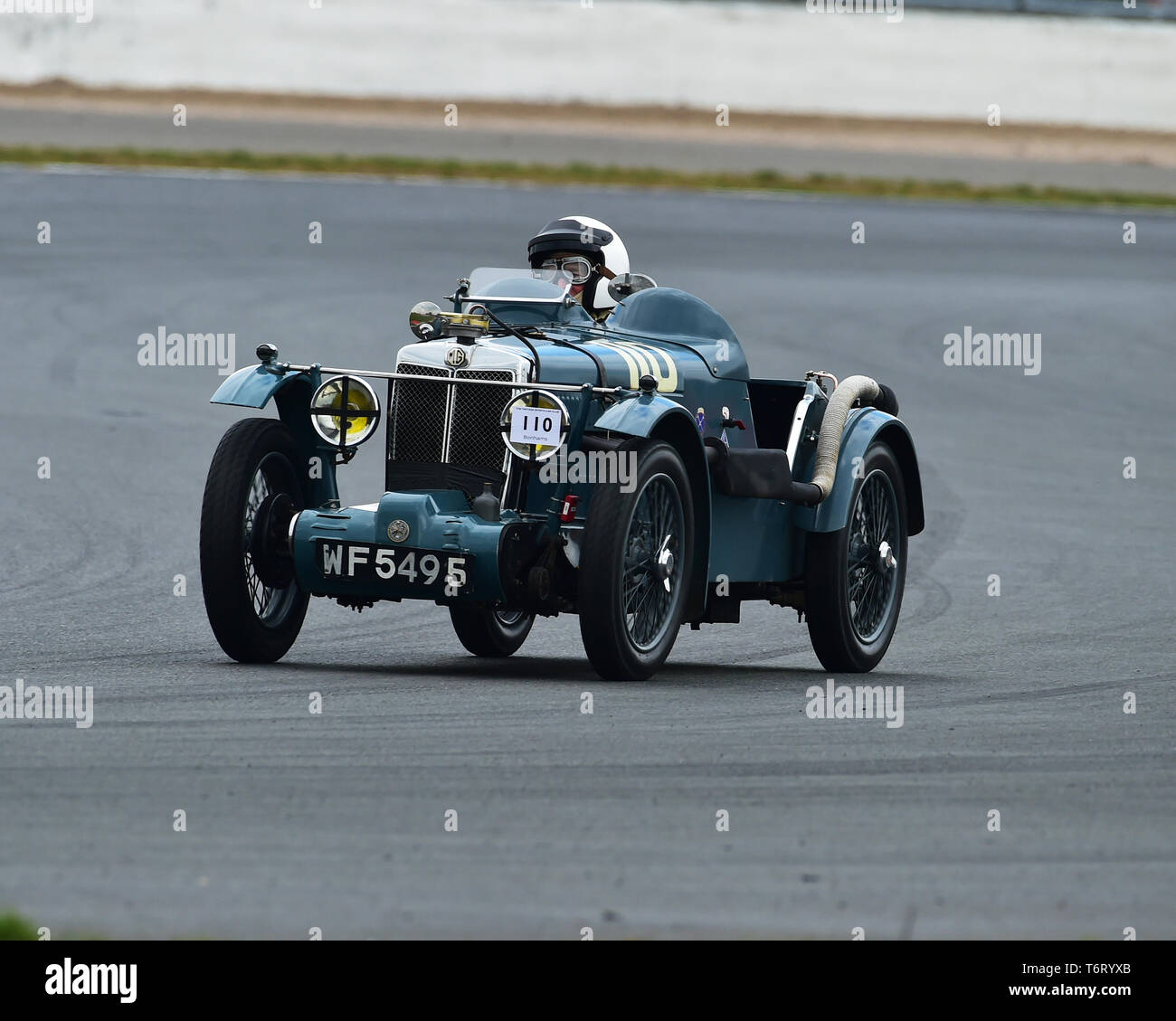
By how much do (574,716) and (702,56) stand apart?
121ft

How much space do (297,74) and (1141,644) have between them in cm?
3317

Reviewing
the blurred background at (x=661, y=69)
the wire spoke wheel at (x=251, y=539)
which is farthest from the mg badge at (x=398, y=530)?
the blurred background at (x=661, y=69)

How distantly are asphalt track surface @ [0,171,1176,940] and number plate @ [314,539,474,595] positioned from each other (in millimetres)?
436

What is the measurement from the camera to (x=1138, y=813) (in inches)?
287

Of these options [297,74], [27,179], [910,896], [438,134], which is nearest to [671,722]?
[910,896]

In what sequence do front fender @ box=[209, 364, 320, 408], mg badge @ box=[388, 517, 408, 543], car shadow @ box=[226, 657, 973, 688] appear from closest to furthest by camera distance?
mg badge @ box=[388, 517, 408, 543]
front fender @ box=[209, 364, 320, 408]
car shadow @ box=[226, 657, 973, 688]

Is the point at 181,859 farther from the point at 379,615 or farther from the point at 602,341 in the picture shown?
the point at 379,615

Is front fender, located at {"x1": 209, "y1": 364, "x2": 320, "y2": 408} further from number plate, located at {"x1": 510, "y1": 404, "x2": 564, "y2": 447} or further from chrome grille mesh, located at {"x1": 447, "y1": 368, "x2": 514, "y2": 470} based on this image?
number plate, located at {"x1": 510, "y1": 404, "x2": 564, "y2": 447}

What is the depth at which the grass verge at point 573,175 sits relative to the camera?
1282 inches

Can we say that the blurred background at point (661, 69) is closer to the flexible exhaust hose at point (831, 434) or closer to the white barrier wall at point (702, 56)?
the white barrier wall at point (702, 56)

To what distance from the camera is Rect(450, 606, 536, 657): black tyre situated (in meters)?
11.1

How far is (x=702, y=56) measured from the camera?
145 feet

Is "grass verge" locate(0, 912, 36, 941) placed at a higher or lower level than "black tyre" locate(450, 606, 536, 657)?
lower

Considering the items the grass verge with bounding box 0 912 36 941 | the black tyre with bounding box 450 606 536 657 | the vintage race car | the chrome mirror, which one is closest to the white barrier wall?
the black tyre with bounding box 450 606 536 657
